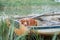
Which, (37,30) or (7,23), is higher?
(7,23)

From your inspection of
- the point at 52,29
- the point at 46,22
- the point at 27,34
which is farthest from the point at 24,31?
the point at 46,22

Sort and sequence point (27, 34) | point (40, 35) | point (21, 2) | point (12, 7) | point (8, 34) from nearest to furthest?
point (8, 34)
point (27, 34)
point (40, 35)
point (12, 7)
point (21, 2)

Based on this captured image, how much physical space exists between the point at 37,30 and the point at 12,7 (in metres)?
1.45

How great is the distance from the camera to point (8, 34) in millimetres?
1521

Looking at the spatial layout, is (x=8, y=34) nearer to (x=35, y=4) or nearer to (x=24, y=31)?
(x=24, y=31)

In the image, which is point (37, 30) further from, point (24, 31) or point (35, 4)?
point (35, 4)

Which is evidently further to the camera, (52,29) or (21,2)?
(21,2)

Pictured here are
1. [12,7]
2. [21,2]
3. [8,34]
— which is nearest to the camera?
[8,34]

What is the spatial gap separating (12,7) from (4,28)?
163 centimetres

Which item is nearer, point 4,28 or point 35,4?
point 4,28

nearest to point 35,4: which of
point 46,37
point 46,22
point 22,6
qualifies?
point 22,6

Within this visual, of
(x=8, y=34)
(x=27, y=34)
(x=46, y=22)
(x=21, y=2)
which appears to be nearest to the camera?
(x=8, y=34)

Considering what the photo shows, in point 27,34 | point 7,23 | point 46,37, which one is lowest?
point 46,37

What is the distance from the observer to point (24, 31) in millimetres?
1662
